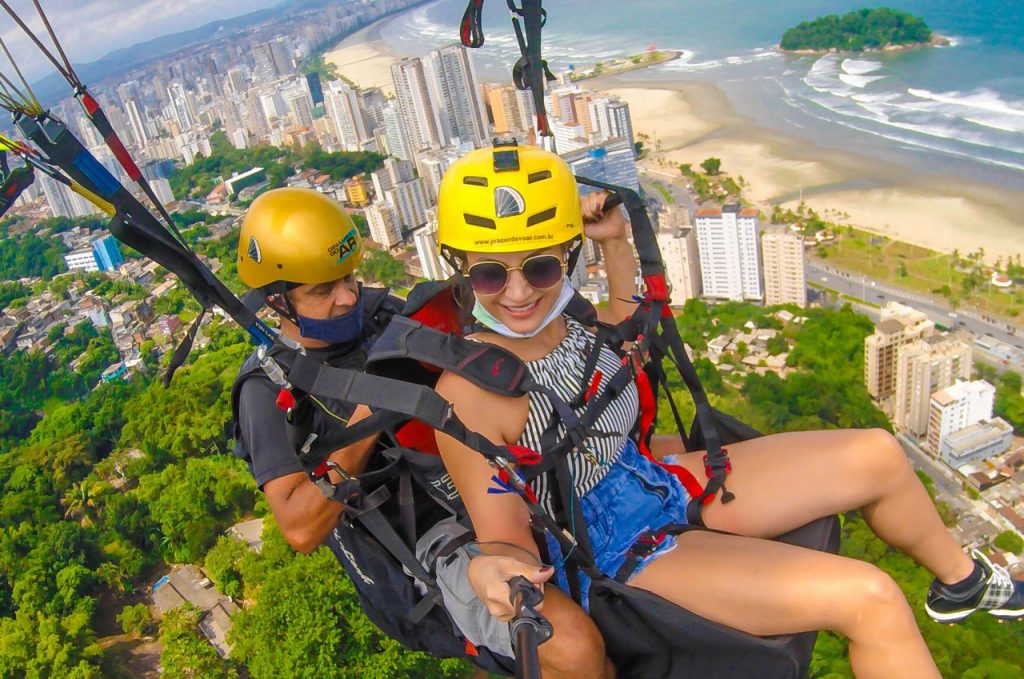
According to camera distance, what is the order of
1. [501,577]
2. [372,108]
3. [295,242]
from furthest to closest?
[372,108] → [295,242] → [501,577]

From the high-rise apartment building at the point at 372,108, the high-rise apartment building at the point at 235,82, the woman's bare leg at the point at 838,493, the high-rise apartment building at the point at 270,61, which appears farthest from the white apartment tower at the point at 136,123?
the woman's bare leg at the point at 838,493

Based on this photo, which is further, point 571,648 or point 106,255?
point 106,255

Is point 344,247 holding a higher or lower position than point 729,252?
higher

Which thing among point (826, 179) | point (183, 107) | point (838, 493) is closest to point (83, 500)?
point (838, 493)

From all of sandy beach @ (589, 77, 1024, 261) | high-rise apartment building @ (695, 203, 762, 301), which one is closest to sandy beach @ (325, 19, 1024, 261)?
sandy beach @ (589, 77, 1024, 261)

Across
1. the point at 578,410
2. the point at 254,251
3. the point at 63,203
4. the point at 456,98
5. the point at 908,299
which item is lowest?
the point at 908,299

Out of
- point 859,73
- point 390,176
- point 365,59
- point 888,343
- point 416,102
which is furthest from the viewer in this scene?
point 365,59

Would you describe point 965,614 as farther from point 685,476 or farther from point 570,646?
point 570,646

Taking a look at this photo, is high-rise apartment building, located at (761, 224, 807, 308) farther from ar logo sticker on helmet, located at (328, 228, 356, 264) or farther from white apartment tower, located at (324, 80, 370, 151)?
white apartment tower, located at (324, 80, 370, 151)
